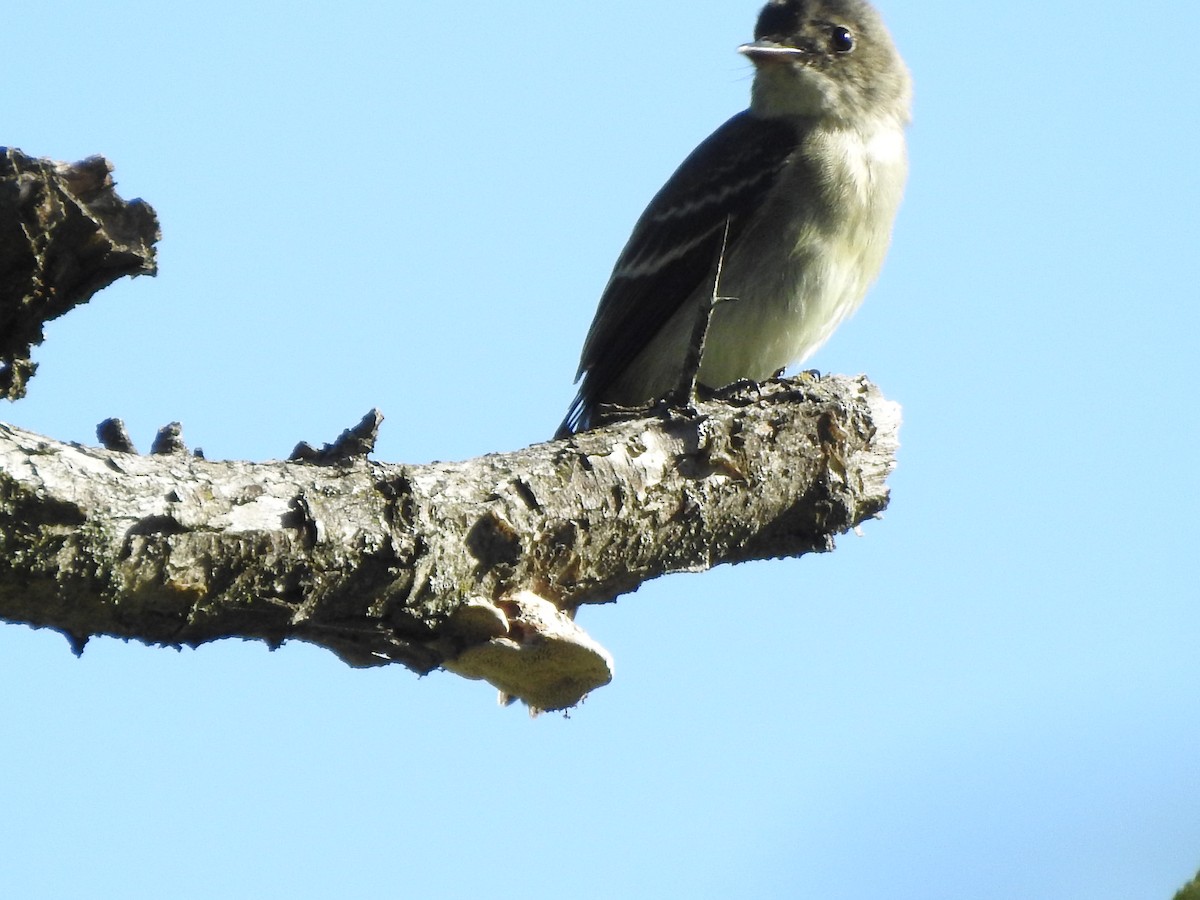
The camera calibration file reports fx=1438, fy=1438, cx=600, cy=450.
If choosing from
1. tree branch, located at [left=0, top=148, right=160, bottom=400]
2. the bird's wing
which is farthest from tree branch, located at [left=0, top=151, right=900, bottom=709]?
the bird's wing

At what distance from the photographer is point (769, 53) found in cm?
755

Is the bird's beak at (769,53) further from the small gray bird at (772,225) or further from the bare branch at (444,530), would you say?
the bare branch at (444,530)

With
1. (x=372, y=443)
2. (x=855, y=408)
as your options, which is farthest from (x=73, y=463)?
(x=855, y=408)

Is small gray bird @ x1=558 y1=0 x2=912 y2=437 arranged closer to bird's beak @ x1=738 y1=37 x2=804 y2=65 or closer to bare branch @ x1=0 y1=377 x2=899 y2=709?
bird's beak @ x1=738 y1=37 x2=804 y2=65

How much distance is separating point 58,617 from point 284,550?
54 cm

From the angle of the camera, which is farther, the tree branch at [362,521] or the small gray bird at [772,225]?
the small gray bird at [772,225]

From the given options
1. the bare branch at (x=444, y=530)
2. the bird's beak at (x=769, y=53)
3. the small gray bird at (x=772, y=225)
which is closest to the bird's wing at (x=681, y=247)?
the small gray bird at (x=772, y=225)

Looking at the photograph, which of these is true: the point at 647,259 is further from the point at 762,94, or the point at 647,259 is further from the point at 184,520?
the point at 184,520

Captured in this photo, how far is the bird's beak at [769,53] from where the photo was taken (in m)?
7.54

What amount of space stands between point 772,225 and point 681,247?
569mm

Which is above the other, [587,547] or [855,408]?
[855,408]

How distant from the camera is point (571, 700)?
4391mm

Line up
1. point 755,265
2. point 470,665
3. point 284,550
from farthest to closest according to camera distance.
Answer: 1. point 755,265
2. point 470,665
3. point 284,550

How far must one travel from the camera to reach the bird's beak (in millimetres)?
7543
